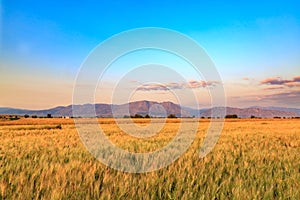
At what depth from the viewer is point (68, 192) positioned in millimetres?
3754

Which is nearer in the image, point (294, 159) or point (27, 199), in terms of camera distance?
point (27, 199)

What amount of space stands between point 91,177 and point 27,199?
106 centimetres

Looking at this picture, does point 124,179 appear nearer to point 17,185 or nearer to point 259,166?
point 17,185

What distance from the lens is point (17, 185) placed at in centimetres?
410

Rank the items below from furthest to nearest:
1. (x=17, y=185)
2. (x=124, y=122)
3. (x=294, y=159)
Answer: (x=124, y=122) < (x=294, y=159) < (x=17, y=185)

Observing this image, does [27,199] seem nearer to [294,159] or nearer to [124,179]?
[124,179]

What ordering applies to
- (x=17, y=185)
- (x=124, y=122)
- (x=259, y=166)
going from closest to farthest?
(x=17, y=185)
(x=259, y=166)
(x=124, y=122)

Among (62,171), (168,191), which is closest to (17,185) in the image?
(62,171)

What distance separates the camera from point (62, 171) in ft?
15.6

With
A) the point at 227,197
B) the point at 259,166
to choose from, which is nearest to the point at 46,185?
the point at 227,197

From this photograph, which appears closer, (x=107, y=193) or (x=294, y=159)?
(x=107, y=193)

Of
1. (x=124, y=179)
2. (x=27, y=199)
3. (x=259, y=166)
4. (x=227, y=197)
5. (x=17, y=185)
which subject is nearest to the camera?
(x=27, y=199)

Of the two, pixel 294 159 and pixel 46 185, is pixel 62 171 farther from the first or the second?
pixel 294 159

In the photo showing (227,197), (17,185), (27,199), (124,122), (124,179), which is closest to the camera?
(27,199)
